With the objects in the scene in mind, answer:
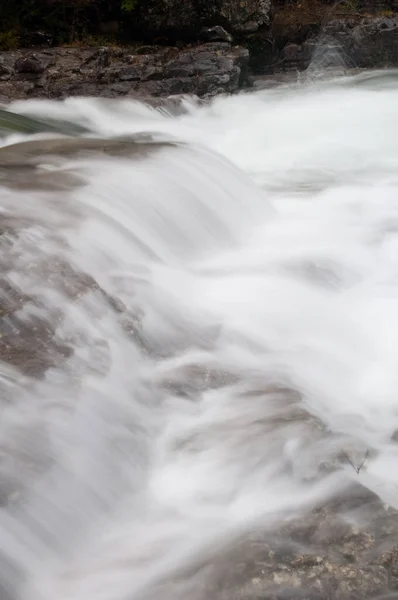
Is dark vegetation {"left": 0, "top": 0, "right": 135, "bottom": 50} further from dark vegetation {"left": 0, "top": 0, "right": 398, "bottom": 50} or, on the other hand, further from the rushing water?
the rushing water

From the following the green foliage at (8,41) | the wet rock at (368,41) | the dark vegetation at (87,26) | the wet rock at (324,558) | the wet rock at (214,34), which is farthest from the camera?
the wet rock at (368,41)

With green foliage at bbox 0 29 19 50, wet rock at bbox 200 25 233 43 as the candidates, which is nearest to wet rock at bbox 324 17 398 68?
wet rock at bbox 200 25 233 43

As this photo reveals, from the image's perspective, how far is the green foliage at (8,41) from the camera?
35.9ft

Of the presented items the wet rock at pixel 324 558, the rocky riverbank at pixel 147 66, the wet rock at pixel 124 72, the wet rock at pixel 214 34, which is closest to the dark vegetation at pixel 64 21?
the rocky riverbank at pixel 147 66

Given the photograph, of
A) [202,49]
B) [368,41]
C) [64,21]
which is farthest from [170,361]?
[368,41]

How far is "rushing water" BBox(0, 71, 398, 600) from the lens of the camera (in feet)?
7.30

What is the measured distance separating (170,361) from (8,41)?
9653mm

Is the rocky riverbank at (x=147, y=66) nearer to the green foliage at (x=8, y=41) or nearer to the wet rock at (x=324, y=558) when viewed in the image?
the green foliage at (x=8, y=41)

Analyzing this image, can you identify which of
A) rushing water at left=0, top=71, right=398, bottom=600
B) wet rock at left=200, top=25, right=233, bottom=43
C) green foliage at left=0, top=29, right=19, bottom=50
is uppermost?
wet rock at left=200, top=25, right=233, bottom=43

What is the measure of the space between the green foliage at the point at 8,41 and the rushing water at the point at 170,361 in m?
5.75

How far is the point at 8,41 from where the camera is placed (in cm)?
1099

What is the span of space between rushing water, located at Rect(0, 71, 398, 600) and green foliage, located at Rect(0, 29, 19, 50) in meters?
5.75

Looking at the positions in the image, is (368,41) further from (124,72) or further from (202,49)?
(124,72)

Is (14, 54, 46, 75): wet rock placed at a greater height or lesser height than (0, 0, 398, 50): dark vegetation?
lesser
